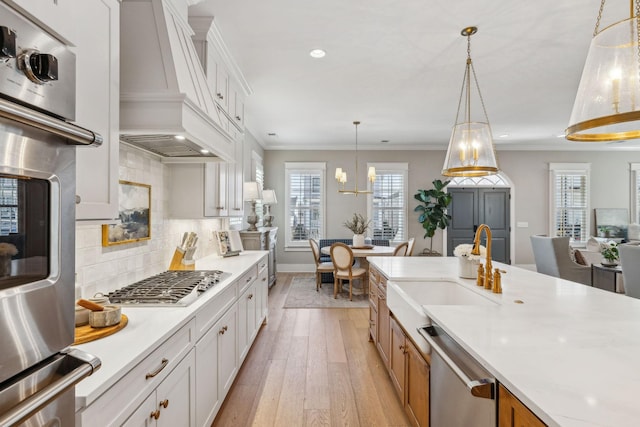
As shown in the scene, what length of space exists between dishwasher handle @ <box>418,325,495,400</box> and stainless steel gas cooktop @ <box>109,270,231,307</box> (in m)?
1.25

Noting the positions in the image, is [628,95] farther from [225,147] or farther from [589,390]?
[225,147]

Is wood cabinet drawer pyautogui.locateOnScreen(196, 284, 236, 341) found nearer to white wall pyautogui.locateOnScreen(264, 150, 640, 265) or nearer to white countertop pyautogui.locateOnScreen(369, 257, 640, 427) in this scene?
white countertop pyautogui.locateOnScreen(369, 257, 640, 427)

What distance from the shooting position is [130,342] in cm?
122

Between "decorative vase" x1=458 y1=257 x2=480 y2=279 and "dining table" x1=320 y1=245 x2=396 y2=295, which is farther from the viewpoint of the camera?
"dining table" x1=320 y1=245 x2=396 y2=295

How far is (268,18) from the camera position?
8.13ft

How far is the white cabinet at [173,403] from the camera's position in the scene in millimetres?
1181

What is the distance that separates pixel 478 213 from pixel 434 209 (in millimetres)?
1356

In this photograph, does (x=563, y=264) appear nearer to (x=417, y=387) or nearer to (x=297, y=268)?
(x=417, y=387)

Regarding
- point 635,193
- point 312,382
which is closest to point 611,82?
point 312,382

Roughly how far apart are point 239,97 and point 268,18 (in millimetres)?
1251

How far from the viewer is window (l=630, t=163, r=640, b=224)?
7.16 metres

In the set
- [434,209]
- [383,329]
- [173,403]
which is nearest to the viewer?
[173,403]

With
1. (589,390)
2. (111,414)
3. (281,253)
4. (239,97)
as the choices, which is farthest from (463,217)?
(111,414)

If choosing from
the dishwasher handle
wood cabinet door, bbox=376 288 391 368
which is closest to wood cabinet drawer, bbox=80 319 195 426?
the dishwasher handle
